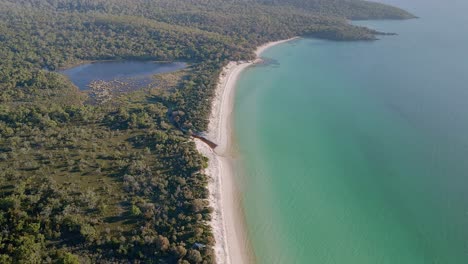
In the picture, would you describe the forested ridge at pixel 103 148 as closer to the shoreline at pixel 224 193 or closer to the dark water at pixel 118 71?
the shoreline at pixel 224 193

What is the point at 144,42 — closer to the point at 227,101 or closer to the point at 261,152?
the point at 227,101

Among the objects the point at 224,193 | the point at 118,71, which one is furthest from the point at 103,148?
the point at 118,71

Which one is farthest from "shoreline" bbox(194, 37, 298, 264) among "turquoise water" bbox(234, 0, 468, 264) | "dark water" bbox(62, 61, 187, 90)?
"dark water" bbox(62, 61, 187, 90)

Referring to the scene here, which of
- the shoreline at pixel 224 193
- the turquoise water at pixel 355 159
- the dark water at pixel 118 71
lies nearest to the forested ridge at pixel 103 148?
the shoreline at pixel 224 193

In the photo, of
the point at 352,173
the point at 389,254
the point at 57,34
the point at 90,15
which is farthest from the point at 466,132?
the point at 90,15

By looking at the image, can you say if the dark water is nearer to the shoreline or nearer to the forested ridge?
the forested ridge

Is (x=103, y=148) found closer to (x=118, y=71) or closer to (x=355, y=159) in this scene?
(x=355, y=159)
